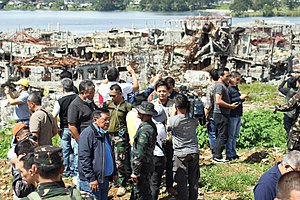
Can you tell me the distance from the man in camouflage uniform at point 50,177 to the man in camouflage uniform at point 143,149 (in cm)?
210

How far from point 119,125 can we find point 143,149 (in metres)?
1.12

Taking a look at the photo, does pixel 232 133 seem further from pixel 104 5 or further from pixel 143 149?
pixel 104 5

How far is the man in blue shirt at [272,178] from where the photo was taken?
4.21 metres

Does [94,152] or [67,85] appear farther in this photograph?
[67,85]

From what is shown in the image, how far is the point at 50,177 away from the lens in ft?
12.4

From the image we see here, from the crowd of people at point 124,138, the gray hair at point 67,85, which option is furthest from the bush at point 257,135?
the gray hair at point 67,85

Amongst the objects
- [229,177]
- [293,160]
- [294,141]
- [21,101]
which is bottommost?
[229,177]

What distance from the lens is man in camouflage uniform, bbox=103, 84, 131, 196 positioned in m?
6.89

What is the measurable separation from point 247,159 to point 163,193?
247 centimetres

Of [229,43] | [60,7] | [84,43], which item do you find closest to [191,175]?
[229,43]

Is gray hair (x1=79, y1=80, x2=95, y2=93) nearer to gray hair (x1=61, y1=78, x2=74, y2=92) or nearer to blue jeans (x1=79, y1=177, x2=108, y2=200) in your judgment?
gray hair (x1=61, y1=78, x2=74, y2=92)

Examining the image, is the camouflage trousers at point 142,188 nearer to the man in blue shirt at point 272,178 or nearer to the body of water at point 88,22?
the man in blue shirt at point 272,178

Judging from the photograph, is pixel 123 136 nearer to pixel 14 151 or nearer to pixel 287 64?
pixel 14 151

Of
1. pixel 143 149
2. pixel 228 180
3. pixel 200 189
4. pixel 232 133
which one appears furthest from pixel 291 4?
pixel 143 149
